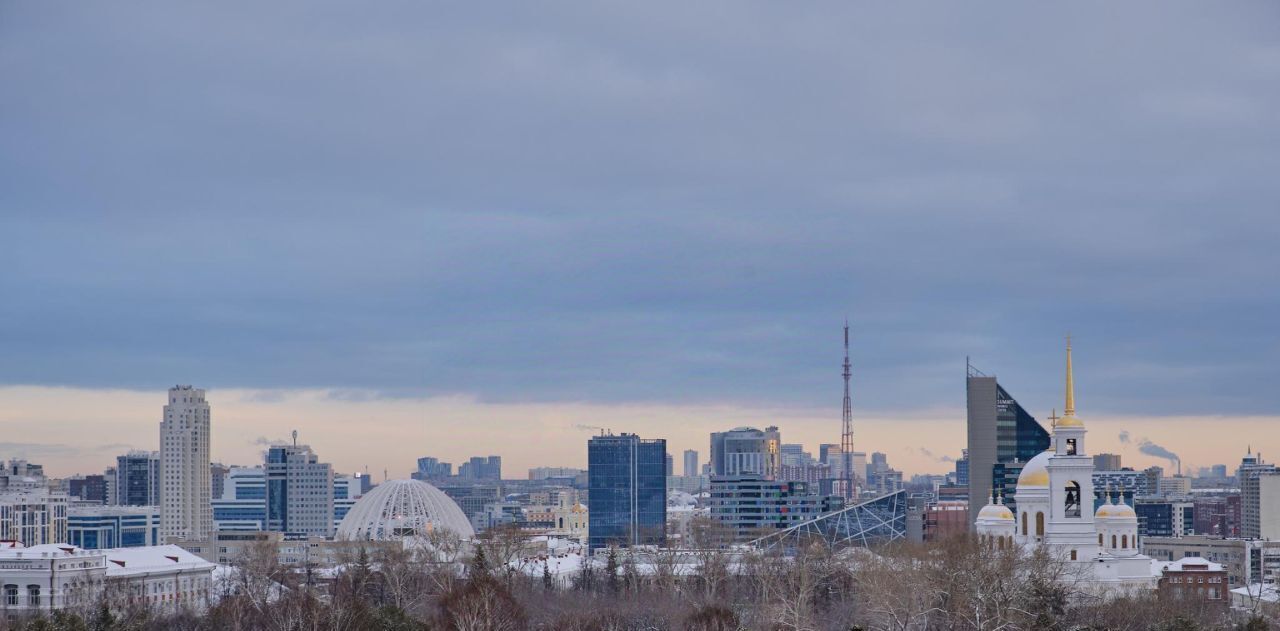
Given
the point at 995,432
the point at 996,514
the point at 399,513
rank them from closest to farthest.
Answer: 1. the point at 996,514
2. the point at 399,513
3. the point at 995,432

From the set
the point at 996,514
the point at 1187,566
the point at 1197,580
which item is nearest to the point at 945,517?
the point at 1187,566

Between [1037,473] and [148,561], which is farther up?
[1037,473]

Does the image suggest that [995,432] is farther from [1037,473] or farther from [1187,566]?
[1037,473]

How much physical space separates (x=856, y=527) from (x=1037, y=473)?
76232 millimetres

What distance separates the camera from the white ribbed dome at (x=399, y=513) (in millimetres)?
164500

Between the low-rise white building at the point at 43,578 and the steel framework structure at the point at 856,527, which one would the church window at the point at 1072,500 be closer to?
the low-rise white building at the point at 43,578

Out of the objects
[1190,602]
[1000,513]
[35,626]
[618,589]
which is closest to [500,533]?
[618,589]

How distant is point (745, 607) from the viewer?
336 feet

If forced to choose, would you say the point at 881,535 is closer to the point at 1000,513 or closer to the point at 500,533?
the point at 500,533

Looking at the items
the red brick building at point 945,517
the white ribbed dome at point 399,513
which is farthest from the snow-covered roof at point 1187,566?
the white ribbed dome at point 399,513

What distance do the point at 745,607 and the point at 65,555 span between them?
4742 cm

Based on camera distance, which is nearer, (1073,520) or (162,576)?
(1073,520)

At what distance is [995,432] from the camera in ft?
594

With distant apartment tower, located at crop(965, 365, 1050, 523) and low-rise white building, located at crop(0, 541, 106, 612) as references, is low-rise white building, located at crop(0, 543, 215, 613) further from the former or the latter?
distant apartment tower, located at crop(965, 365, 1050, 523)
